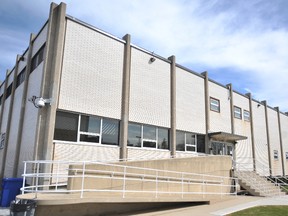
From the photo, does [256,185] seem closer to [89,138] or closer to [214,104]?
[214,104]

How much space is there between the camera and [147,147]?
1550 cm

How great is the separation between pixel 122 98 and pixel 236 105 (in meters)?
13.4

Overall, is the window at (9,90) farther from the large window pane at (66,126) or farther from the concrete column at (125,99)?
the concrete column at (125,99)

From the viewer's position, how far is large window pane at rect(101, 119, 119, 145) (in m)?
13.5

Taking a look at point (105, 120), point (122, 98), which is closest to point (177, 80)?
point (122, 98)

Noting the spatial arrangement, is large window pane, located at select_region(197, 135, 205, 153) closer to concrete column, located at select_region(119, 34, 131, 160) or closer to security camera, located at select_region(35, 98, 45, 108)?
concrete column, located at select_region(119, 34, 131, 160)

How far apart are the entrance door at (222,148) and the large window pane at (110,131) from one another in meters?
9.31

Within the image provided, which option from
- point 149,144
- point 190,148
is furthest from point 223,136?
point 149,144

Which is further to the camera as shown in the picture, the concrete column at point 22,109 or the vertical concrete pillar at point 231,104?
the vertical concrete pillar at point 231,104

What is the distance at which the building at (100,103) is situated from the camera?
12.2 meters

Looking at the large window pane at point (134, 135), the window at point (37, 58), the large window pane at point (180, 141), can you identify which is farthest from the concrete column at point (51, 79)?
the large window pane at point (180, 141)

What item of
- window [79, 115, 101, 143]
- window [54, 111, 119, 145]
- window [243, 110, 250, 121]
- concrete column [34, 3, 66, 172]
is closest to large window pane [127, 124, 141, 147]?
window [54, 111, 119, 145]

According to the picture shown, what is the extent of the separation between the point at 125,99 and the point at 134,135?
7.00 feet

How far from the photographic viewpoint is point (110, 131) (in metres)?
13.9
